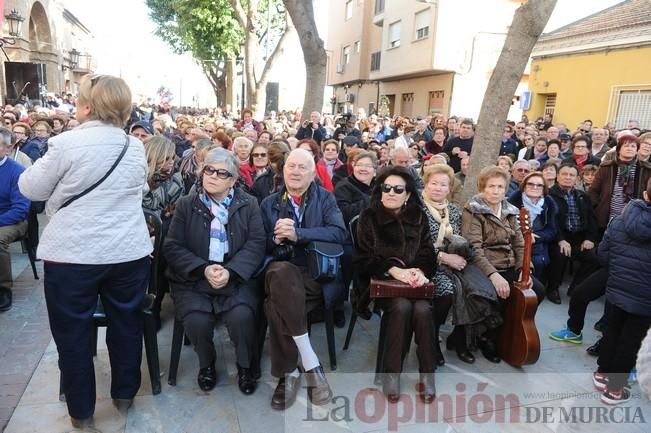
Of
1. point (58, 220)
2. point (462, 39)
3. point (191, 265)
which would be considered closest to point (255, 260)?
point (191, 265)

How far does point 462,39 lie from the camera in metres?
19.2

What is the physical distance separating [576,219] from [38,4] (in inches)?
1064

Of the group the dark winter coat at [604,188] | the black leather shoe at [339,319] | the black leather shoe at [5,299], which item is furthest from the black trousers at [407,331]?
the black leather shoe at [5,299]

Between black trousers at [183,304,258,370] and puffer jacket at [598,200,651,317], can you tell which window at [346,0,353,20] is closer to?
puffer jacket at [598,200,651,317]

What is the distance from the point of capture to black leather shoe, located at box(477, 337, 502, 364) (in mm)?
3588

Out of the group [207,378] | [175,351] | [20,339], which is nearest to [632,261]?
[207,378]

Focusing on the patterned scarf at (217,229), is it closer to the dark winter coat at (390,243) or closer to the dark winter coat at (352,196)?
the dark winter coat at (390,243)

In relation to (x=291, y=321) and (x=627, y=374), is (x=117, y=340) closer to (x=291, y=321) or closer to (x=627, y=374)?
(x=291, y=321)

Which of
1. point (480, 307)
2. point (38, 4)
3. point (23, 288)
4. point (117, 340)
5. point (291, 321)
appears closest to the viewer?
point (117, 340)

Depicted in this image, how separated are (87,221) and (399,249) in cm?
197

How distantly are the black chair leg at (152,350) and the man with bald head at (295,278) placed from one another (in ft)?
2.35

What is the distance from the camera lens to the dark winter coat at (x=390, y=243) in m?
3.26

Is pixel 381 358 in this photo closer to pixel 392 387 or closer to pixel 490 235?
pixel 392 387

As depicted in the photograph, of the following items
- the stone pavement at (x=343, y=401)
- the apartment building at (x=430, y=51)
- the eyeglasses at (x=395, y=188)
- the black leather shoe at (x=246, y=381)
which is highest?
the apartment building at (x=430, y=51)
